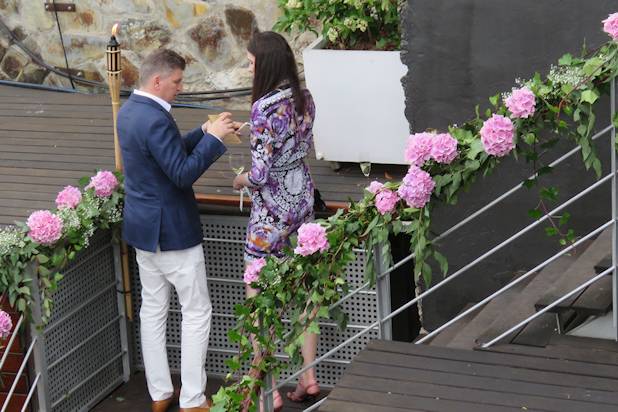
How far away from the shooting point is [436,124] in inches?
228

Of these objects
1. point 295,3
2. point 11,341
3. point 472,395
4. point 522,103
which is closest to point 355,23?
point 295,3

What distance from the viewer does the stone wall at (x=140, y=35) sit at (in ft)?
24.3

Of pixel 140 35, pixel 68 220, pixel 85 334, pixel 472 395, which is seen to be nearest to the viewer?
pixel 472 395

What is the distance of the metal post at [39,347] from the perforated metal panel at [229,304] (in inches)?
30.3

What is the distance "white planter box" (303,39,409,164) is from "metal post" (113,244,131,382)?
109cm

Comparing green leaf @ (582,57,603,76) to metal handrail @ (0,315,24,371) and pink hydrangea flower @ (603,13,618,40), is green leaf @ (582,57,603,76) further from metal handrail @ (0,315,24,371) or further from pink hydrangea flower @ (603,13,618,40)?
metal handrail @ (0,315,24,371)

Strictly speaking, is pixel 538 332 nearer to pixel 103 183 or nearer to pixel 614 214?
pixel 614 214

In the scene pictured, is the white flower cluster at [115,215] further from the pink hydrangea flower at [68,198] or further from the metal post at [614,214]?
the metal post at [614,214]

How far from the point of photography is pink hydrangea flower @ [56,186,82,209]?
5668 millimetres

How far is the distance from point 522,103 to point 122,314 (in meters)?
2.54

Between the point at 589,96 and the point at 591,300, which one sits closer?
the point at 589,96

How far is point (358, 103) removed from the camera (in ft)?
20.4

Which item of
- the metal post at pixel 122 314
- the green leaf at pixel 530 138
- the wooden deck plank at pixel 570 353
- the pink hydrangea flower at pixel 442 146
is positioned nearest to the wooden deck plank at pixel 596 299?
the wooden deck plank at pixel 570 353

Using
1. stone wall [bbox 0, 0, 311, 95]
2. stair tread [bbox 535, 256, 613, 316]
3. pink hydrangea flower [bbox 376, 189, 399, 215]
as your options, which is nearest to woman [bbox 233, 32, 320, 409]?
pink hydrangea flower [bbox 376, 189, 399, 215]
